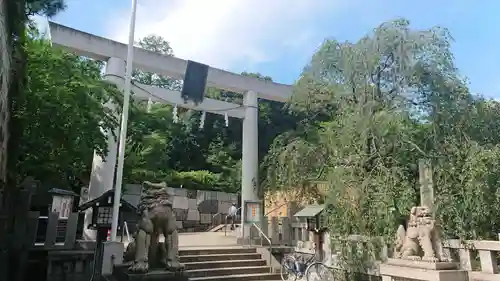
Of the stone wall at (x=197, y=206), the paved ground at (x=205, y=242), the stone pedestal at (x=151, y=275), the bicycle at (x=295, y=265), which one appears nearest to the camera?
the stone pedestal at (x=151, y=275)

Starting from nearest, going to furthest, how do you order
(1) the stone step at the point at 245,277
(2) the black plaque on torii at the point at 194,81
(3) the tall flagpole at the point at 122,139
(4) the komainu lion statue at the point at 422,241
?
(4) the komainu lion statue at the point at 422,241, (3) the tall flagpole at the point at 122,139, (1) the stone step at the point at 245,277, (2) the black plaque on torii at the point at 194,81

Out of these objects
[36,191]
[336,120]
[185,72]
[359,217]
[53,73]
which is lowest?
[359,217]

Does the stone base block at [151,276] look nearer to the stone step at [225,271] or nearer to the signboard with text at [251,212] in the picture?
the stone step at [225,271]

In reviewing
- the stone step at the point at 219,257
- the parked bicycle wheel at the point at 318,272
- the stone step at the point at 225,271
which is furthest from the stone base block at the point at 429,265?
the stone step at the point at 219,257

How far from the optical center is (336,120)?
915 centimetres

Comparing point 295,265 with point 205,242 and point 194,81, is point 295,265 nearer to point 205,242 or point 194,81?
point 205,242

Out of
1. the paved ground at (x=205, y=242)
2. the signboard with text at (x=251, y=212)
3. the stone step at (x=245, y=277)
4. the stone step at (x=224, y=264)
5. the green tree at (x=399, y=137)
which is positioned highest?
the green tree at (x=399, y=137)

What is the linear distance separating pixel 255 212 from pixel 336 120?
12.0 feet

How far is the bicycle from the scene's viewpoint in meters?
8.53

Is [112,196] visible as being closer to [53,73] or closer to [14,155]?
[14,155]

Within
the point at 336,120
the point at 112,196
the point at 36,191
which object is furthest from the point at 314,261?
the point at 36,191

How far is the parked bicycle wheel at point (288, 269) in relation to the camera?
28.3ft

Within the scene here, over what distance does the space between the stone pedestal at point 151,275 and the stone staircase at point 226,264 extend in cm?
217

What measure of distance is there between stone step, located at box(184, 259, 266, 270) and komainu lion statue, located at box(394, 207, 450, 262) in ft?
13.4
